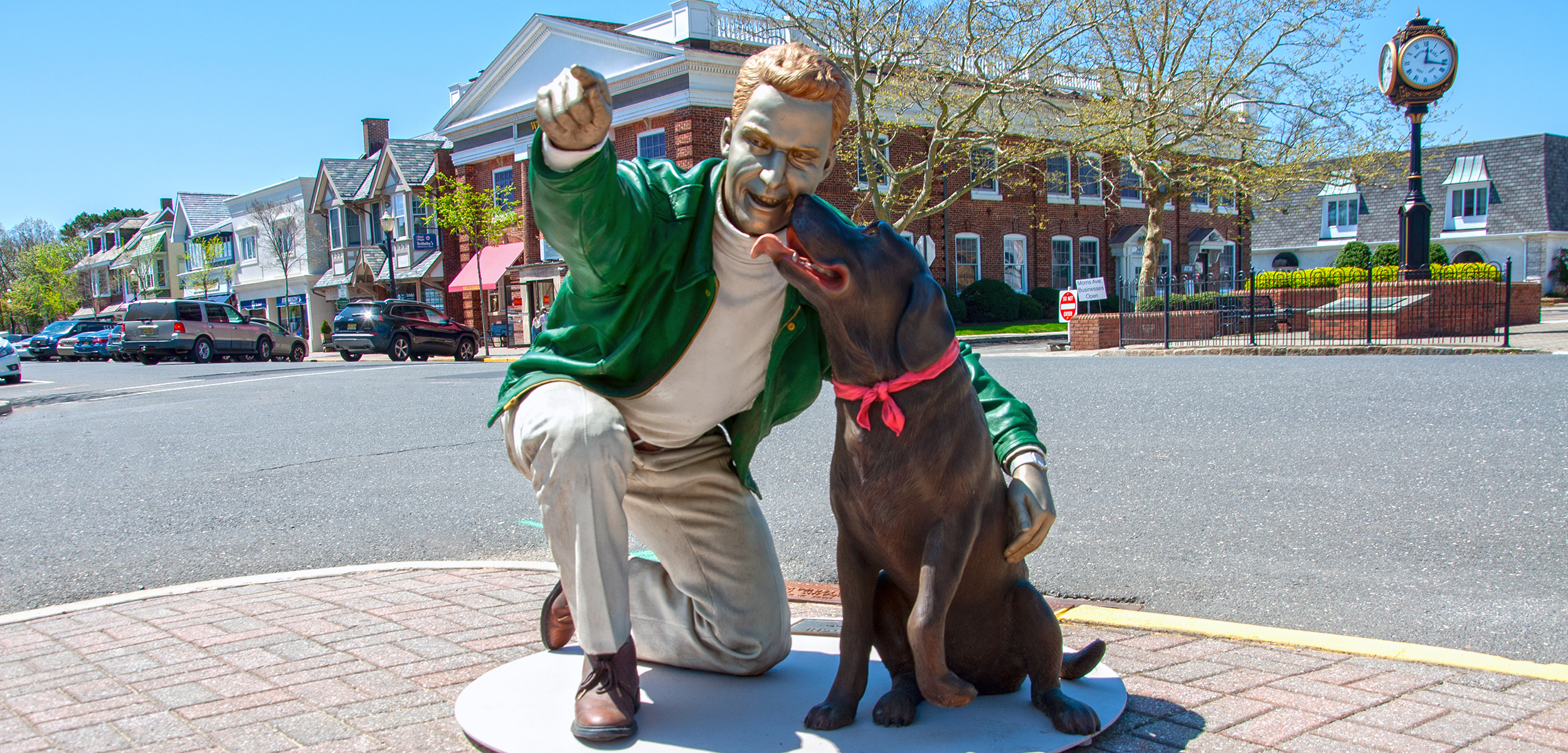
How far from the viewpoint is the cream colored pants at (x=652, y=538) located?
8.03ft

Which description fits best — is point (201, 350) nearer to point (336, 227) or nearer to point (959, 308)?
point (336, 227)

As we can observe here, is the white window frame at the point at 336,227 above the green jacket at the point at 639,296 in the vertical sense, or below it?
above

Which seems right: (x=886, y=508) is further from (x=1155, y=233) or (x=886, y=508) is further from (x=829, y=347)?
(x=1155, y=233)

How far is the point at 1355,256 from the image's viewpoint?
134 ft

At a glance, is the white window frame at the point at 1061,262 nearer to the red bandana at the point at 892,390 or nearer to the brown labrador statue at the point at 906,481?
the brown labrador statue at the point at 906,481

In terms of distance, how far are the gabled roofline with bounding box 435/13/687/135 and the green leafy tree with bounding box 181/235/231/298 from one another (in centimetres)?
2602

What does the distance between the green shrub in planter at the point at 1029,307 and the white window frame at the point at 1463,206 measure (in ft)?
76.5

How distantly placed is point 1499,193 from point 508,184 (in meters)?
41.2

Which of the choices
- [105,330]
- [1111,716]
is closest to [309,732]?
[1111,716]

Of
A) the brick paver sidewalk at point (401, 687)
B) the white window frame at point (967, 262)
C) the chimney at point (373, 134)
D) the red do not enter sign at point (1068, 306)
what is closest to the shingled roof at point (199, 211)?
the chimney at point (373, 134)

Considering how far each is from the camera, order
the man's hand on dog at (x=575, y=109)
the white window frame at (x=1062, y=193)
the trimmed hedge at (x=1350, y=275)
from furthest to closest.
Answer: the white window frame at (x=1062, y=193)
the trimmed hedge at (x=1350, y=275)
the man's hand on dog at (x=575, y=109)

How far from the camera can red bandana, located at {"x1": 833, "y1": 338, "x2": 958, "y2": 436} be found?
7.04ft

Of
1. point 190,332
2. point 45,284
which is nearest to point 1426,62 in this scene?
point 190,332

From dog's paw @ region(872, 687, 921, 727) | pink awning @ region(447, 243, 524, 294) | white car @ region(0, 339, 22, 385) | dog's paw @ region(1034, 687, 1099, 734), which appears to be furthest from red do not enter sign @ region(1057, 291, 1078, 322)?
white car @ region(0, 339, 22, 385)
